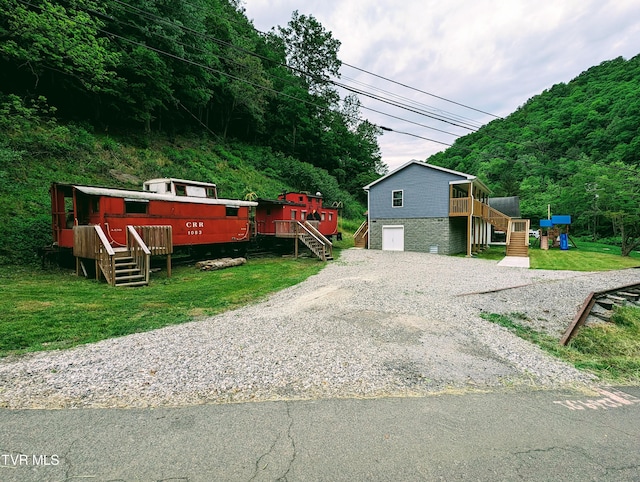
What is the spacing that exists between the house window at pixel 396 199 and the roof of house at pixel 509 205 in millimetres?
18045

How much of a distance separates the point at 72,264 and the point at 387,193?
773 inches

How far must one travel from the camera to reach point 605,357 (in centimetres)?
546

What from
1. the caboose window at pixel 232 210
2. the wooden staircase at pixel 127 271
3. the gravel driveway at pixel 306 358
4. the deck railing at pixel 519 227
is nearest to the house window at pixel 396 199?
the deck railing at pixel 519 227

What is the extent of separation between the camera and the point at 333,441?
2779 millimetres

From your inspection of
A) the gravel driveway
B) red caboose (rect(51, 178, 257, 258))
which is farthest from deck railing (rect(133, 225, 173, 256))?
the gravel driveway

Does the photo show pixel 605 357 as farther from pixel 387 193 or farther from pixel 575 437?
pixel 387 193

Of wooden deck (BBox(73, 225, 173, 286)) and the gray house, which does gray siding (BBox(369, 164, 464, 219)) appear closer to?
the gray house

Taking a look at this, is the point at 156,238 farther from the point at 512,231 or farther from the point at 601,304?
the point at 512,231

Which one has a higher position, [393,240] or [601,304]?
[393,240]

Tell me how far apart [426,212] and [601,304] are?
543 inches

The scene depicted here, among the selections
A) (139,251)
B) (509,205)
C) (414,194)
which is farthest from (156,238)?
(509,205)

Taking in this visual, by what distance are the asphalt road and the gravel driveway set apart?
1.11ft

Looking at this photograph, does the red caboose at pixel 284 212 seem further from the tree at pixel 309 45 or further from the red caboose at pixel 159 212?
the tree at pixel 309 45

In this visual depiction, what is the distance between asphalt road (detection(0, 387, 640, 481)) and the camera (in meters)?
2.40
